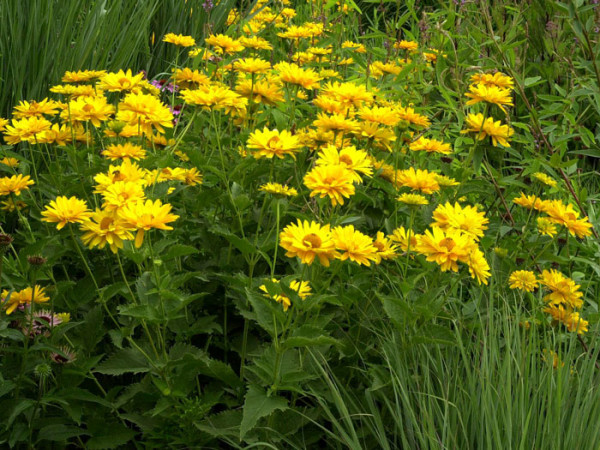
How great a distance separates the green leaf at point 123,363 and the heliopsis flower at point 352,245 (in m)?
0.49

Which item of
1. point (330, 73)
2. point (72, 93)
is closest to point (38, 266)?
point (72, 93)

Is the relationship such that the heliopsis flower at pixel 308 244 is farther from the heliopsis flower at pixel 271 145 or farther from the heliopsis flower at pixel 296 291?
the heliopsis flower at pixel 271 145

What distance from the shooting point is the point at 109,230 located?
51.4 inches

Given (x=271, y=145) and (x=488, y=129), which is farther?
(x=488, y=129)

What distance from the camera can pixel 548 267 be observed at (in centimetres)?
215

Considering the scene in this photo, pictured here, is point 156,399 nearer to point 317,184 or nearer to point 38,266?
point 38,266

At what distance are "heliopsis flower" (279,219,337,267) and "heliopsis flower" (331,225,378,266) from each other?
0.02 meters

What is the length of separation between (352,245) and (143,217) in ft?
1.23

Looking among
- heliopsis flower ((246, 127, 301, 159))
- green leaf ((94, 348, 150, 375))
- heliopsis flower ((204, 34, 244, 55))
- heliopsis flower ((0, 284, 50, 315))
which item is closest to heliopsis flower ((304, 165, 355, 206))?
heliopsis flower ((246, 127, 301, 159))

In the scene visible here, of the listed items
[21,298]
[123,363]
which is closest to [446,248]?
[123,363]

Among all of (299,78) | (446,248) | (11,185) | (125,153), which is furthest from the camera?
(299,78)

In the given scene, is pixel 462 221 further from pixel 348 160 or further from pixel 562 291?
pixel 562 291

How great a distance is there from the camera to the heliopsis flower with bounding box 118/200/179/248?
1.27 meters

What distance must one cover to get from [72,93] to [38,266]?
0.69 metres
